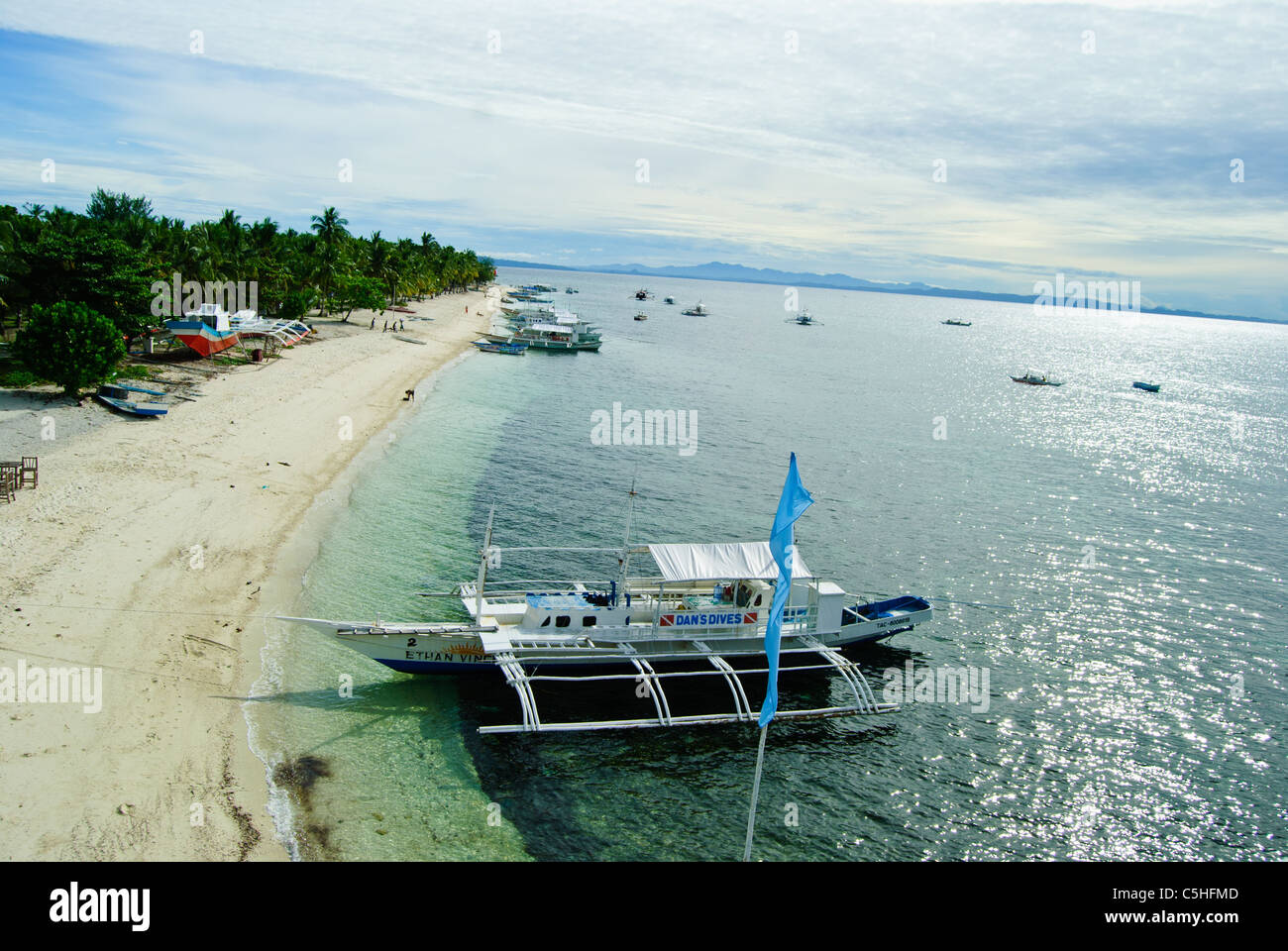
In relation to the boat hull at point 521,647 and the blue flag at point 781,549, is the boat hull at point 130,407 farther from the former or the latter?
the blue flag at point 781,549

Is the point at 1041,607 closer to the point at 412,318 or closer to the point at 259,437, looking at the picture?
the point at 259,437

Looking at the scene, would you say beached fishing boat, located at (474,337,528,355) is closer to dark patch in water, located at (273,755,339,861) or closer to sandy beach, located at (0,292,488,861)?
sandy beach, located at (0,292,488,861)

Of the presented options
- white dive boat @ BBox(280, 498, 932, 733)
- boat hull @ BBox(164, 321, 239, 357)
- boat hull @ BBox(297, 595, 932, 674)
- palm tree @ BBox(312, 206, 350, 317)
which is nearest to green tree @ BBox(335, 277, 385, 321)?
palm tree @ BBox(312, 206, 350, 317)

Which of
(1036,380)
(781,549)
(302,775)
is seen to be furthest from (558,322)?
(781,549)

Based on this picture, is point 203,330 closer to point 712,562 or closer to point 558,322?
point 712,562

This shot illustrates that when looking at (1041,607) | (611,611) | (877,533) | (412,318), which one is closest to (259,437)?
(611,611)
